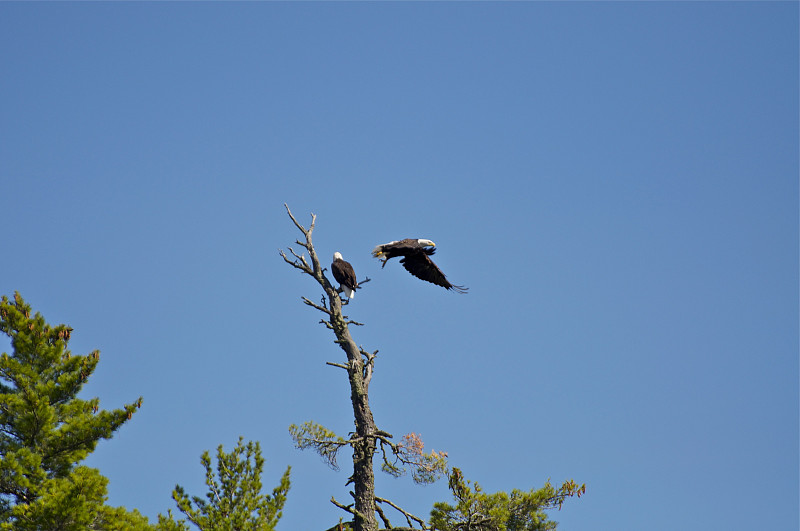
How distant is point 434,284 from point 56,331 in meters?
7.20

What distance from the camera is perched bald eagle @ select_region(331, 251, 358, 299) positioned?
54.0 feet

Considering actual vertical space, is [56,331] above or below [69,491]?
above

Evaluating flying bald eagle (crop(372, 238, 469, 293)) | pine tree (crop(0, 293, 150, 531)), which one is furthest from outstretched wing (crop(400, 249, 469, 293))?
pine tree (crop(0, 293, 150, 531))

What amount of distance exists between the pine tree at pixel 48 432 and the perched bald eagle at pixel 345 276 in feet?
14.2

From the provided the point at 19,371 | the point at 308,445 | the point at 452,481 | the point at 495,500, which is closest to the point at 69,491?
the point at 19,371

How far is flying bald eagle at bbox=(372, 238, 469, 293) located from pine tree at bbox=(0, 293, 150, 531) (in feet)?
17.5

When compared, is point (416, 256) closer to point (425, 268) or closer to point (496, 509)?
point (425, 268)

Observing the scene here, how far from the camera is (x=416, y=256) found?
17.9 m

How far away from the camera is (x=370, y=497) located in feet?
48.7

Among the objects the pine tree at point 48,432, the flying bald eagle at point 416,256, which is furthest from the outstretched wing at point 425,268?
the pine tree at point 48,432

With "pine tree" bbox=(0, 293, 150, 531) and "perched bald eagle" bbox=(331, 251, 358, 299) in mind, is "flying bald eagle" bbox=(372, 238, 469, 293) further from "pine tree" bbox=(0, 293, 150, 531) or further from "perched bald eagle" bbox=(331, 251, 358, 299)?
"pine tree" bbox=(0, 293, 150, 531)

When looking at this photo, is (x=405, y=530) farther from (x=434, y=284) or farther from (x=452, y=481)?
(x=434, y=284)

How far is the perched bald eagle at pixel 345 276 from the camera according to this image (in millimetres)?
16469

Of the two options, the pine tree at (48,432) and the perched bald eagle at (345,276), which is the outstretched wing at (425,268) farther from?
the pine tree at (48,432)
